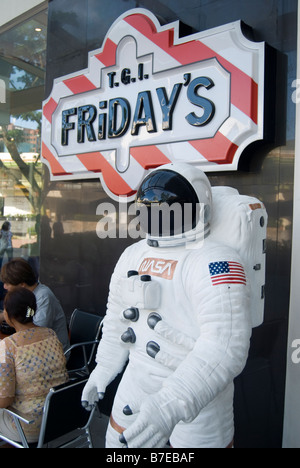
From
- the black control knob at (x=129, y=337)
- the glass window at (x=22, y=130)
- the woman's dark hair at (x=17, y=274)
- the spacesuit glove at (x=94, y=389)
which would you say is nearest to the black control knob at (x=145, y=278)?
the black control knob at (x=129, y=337)

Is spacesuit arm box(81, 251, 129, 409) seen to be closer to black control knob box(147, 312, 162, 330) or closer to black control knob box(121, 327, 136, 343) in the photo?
black control knob box(121, 327, 136, 343)

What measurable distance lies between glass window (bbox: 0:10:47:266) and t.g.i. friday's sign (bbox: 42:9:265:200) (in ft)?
3.59

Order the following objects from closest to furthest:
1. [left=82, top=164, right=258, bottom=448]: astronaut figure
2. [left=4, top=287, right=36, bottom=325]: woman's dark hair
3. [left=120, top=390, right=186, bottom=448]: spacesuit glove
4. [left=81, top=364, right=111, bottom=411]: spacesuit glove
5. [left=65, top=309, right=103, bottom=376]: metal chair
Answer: [left=120, top=390, right=186, bottom=448]: spacesuit glove → [left=82, top=164, right=258, bottom=448]: astronaut figure → [left=81, top=364, right=111, bottom=411]: spacesuit glove → [left=4, top=287, right=36, bottom=325]: woman's dark hair → [left=65, top=309, right=103, bottom=376]: metal chair

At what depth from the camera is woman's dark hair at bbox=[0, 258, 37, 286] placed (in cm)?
312

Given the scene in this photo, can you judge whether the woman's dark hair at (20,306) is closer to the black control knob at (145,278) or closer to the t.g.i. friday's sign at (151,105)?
the black control knob at (145,278)

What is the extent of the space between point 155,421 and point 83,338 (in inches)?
90.0

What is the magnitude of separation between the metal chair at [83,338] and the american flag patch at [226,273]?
1.94m

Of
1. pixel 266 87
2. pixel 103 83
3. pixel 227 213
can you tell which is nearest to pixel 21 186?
pixel 103 83

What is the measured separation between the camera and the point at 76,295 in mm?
4008

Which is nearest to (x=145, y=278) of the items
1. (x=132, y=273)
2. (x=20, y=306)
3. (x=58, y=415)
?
(x=132, y=273)

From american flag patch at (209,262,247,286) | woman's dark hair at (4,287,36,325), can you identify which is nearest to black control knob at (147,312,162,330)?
american flag patch at (209,262,247,286)

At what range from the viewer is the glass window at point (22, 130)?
5039mm

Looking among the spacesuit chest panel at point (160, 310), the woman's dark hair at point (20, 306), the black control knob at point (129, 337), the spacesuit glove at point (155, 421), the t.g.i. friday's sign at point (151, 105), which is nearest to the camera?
the spacesuit glove at point (155, 421)

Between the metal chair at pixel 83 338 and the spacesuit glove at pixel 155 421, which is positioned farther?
the metal chair at pixel 83 338
